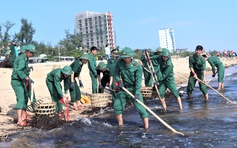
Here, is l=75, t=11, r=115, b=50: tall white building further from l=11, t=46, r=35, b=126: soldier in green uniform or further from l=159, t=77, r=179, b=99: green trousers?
l=11, t=46, r=35, b=126: soldier in green uniform

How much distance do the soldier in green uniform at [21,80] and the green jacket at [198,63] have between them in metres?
5.22

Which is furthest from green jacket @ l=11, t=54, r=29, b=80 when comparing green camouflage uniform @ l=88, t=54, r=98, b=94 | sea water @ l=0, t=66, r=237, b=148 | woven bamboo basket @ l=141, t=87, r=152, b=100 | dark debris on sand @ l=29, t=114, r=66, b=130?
woven bamboo basket @ l=141, t=87, r=152, b=100

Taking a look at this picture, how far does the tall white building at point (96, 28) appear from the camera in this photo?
3302 inches

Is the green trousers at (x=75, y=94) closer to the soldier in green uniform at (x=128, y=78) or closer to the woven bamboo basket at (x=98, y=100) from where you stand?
the woven bamboo basket at (x=98, y=100)

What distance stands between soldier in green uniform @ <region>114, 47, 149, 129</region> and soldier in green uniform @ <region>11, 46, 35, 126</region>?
6.32 ft

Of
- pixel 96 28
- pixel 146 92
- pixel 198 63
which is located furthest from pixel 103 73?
pixel 96 28

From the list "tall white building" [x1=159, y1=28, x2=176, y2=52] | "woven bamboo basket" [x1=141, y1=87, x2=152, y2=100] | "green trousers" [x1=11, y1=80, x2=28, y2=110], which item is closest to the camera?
"green trousers" [x1=11, y1=80, x2=28, y2=110]

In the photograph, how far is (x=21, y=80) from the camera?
7.54 metres

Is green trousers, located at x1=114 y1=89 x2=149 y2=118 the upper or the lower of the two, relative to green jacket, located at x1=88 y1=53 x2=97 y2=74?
lower

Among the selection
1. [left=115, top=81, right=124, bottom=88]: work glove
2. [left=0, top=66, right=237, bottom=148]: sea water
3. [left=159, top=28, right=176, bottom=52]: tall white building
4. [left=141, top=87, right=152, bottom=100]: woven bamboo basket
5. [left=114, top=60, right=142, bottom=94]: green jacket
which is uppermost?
[left=159, top=28, right=176, bottom=52]: tall white building

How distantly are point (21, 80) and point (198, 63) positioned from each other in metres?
5.44

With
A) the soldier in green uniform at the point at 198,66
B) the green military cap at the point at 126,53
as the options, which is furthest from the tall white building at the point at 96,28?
the green military cap at the point at 126,53

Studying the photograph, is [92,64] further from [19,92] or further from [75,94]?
[19,92]

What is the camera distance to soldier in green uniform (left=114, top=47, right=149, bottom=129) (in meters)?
6.73
